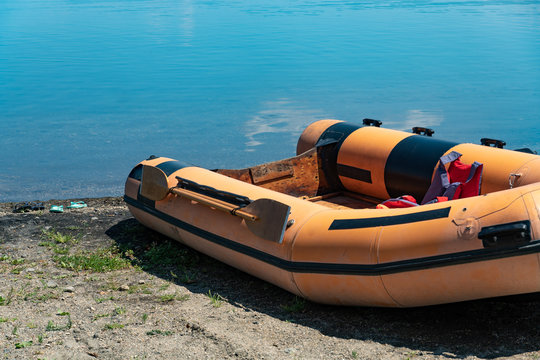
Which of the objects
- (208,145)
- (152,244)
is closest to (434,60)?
(208,145)

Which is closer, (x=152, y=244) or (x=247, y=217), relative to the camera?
(x=247, y=217)

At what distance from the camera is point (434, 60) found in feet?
49.0

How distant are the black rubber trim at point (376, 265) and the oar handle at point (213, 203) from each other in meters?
0.20

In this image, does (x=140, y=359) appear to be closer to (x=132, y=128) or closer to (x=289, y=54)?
(x=132, y=128)

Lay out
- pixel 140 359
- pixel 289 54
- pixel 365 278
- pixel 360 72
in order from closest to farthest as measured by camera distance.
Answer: pixel 140 359 < pixel 365 278 < pixel 360 72 < pixel 289 54

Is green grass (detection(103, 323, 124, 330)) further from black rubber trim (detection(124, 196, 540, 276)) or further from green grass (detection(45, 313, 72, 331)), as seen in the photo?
black rubber trim (detection(124, 196, 540, 276))

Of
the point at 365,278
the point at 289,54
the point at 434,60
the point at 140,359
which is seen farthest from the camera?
the point at 289,54

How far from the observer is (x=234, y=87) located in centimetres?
1269

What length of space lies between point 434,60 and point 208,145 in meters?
7.84

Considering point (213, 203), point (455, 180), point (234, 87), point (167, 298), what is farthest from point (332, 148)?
point (234, 87)

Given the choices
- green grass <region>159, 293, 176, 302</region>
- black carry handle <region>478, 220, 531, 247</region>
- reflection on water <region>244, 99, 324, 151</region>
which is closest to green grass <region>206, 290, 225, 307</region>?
green grass <region>159, 293, 176, 302</region>

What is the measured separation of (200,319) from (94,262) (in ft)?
4.38

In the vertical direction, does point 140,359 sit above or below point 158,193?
below

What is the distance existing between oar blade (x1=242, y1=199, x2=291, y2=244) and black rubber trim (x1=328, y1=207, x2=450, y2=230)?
0.96 ft
